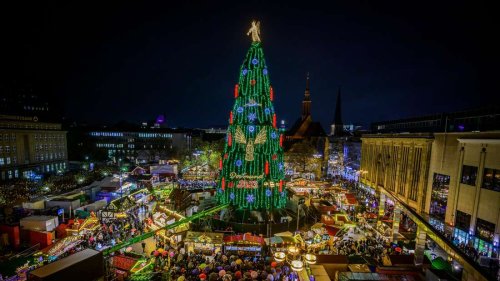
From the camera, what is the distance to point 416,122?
29578 mm

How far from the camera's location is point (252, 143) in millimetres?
22562

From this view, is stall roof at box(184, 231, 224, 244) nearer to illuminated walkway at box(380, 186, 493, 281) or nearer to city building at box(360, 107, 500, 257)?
illuminated walkway at box(380, 186, 493, 281)

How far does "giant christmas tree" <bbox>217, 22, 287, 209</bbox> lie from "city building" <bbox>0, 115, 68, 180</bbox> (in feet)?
125

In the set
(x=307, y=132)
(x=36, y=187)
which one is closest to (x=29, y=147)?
(x=36, y=187)

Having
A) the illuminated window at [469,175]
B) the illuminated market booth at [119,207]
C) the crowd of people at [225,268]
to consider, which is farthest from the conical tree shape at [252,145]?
the illuminated window at [469,175]

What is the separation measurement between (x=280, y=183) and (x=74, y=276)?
1748 centimetres

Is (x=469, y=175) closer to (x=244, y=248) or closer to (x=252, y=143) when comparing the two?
(x=252, y=143)

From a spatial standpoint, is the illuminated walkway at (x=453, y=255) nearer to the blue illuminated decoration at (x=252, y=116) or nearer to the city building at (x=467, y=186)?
the city building at (x=467, y=186)

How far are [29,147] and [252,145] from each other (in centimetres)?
5191

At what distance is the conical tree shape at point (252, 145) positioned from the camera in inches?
888

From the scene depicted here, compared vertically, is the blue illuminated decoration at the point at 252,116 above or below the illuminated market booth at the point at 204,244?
above

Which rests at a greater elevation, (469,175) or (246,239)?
(469,175)

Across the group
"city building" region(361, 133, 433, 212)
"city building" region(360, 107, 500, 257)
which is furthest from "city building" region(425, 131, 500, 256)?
"city building" region(361, 133, 433, 212)

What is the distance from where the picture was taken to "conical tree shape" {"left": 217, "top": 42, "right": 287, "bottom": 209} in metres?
22.5
